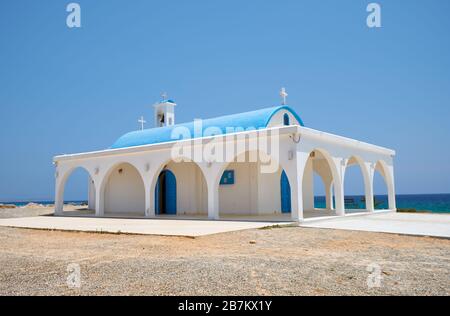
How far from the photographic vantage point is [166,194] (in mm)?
18219

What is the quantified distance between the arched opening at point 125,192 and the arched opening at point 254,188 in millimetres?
4796

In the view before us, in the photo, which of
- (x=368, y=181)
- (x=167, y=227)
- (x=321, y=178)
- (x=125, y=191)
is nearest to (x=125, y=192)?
(x=125, y=191)

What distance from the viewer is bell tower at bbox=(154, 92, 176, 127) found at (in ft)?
74.9

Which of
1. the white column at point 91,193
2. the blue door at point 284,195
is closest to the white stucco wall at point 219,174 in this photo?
the blue door at point 284,195

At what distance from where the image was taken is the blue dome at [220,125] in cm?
1573

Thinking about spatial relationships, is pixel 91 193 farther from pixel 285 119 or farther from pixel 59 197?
pixel 285 119

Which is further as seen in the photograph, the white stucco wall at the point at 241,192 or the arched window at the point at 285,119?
the arched window at the point at 285,119

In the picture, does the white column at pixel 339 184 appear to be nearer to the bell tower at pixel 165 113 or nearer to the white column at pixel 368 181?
the white column at pixel 368 181

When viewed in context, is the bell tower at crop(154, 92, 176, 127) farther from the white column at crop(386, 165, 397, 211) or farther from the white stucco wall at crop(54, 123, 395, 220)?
the white column at crop(386, 165, 397, 211)

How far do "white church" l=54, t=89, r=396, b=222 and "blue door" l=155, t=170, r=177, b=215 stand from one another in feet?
0.15
